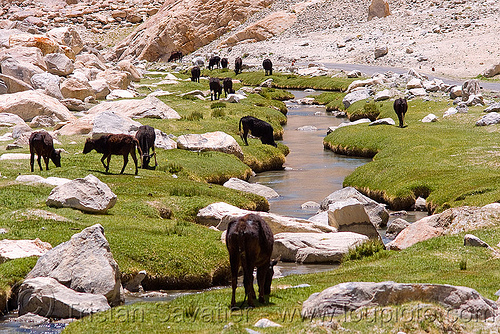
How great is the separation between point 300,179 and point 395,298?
24641 mm

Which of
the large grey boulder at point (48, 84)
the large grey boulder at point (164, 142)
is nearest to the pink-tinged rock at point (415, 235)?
the large grey boulder at point (164, 142)

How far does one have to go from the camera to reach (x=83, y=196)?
21.6 meters

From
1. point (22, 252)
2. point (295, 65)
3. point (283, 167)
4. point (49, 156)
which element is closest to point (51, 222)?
point (22, 252)

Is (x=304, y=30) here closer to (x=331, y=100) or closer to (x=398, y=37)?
(x=398, y=37)

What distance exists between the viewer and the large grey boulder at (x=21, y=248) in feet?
54.9

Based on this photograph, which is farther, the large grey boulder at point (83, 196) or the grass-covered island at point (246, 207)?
the large grey boulder at point (83, 196)

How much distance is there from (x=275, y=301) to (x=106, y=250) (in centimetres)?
429

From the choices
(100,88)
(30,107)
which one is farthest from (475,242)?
(100,88)

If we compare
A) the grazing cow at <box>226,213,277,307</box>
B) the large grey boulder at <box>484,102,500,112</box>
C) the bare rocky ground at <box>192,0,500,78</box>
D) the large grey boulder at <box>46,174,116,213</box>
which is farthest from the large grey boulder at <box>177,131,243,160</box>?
the bare rocky ground at <box>192,0,500,78</box>

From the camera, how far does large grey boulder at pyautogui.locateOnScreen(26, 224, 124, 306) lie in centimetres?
1462

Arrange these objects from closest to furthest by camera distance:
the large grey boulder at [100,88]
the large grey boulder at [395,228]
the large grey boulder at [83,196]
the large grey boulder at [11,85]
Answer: the large grey boulder at [83,196], the large grey boulder at [395,228], the large grey boulder at [11,85], the large grey boulder at [100,88]

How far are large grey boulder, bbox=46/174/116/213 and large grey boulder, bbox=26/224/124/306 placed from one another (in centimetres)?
621

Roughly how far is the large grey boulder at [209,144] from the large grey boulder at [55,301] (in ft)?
73.9

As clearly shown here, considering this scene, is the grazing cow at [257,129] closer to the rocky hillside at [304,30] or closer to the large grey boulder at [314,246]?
the large grey boulder at [314,246]
